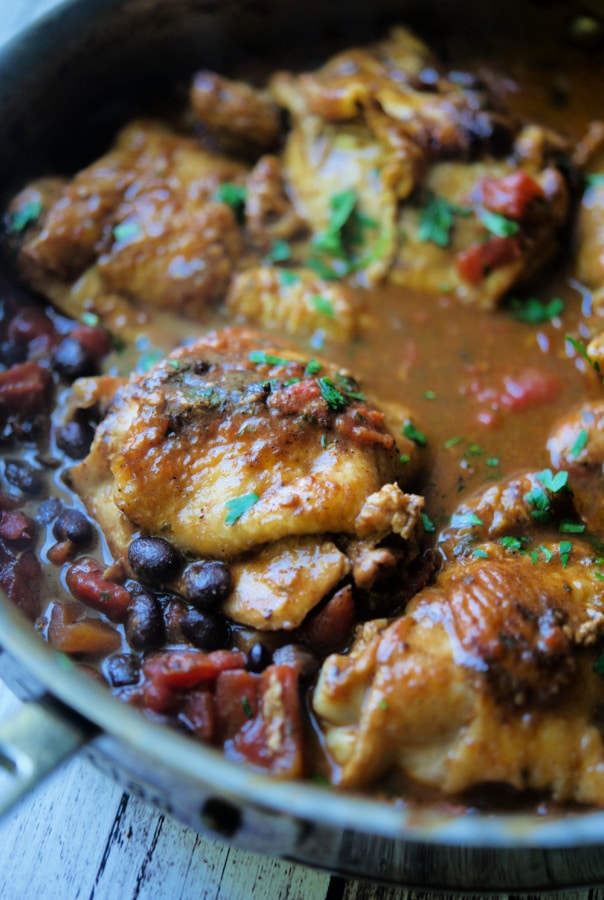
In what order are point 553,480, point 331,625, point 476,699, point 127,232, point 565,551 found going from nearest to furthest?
point 476,699 < point 331,625 < point 565,551 < point 553,480 < point 127,232

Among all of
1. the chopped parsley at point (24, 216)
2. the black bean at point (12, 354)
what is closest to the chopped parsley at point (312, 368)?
the black bean at point (12, 354)

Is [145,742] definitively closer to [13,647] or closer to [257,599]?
[13,647]

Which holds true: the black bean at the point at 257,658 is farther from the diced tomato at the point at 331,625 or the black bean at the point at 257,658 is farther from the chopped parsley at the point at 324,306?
the chopped parsley at the point at 324,306

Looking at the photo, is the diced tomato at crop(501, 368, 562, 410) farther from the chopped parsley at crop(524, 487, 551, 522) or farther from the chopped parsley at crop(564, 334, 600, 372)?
the chopped parsley at crop(524, 487, 551, 522)

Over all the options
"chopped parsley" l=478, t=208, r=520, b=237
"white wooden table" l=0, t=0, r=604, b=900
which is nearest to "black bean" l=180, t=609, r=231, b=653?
"white wooden table" l=0, t=0, r=604, b=900

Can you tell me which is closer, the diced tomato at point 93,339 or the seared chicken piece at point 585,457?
the seared chicken piece at point 585,457

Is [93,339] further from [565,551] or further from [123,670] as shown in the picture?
[565,551]

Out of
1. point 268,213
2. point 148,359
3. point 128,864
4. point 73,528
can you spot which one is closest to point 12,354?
point 148,359
